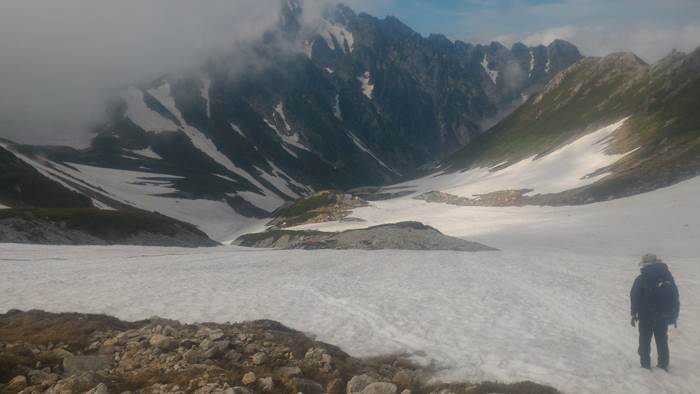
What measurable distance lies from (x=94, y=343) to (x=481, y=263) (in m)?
23.3

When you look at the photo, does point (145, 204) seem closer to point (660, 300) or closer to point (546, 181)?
point (546, 181)

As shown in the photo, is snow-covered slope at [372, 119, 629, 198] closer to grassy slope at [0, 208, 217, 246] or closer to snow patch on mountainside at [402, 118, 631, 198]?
snow patch on mountainside at [402, 118, 631, 198]

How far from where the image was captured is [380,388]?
38.5 ft

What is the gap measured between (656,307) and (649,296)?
0.33 meters

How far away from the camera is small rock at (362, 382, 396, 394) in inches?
457

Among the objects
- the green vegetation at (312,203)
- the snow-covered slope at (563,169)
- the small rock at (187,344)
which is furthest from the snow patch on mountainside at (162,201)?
the small rock at (187,344)

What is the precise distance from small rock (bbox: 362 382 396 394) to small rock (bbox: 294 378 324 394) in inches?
39.6

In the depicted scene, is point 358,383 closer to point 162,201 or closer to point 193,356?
point 193,356

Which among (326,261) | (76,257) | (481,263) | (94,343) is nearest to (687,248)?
(481,263)

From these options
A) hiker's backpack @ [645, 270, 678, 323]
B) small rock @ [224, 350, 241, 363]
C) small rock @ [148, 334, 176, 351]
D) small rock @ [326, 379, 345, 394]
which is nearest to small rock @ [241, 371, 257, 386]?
small rock @ [224, 350, 241, 363]

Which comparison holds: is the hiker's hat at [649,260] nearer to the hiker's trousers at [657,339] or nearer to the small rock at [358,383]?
the hiker's trousers at [657,339]

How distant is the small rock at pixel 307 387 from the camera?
11.6 m

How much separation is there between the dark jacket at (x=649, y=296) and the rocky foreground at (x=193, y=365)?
4057 mm

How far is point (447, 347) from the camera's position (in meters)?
15.7
